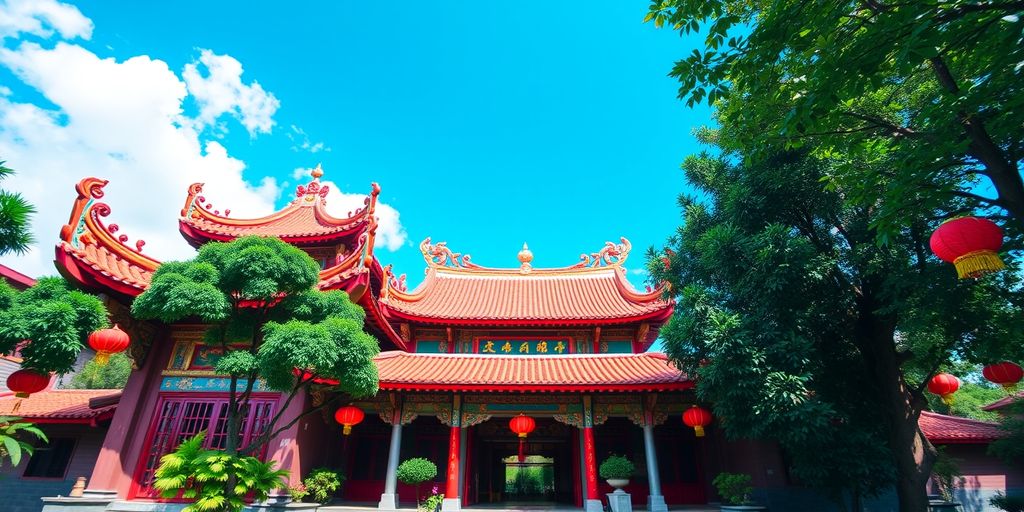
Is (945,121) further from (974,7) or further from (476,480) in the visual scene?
(476,480)

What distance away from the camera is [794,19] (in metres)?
4.53

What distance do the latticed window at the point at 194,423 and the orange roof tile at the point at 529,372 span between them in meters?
2.61

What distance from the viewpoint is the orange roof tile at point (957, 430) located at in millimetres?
11258

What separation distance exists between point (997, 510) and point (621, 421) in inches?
363

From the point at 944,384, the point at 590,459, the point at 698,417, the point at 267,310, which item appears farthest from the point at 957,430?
the point at 267,310

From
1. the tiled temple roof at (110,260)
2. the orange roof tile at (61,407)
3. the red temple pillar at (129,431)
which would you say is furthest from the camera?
the orange roof tile at (61,407)

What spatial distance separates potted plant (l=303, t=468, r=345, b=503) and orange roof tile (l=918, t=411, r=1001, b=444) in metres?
14.4

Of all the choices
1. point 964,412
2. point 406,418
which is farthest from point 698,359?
point 964,412

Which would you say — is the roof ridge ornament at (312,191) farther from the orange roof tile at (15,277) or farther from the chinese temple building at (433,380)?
the orange roof tile at (15,277)

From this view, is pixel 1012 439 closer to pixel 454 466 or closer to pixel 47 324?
pixel 454 466

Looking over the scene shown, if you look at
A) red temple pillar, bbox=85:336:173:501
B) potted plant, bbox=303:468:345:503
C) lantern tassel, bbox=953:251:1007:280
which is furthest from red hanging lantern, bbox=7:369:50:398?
lantern tassel, bbox=953:251:1007:280

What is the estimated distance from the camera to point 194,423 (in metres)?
9.42

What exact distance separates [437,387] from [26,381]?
259 inches

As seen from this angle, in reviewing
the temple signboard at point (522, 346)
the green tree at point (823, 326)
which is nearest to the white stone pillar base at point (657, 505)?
the green tree at point (823, 326)
